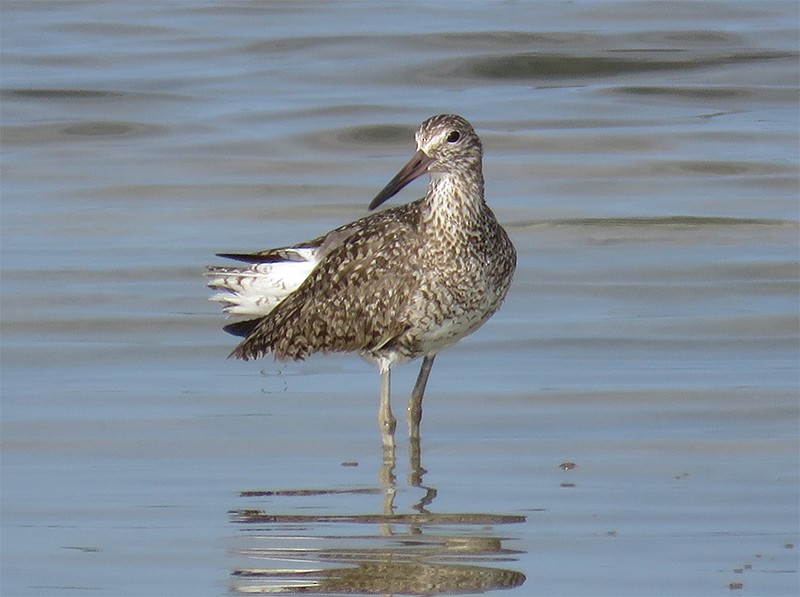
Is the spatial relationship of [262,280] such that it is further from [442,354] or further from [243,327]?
[442,354]

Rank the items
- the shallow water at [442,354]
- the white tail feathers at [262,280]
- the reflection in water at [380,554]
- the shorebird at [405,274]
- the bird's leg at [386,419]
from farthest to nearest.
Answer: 1. the white tail feathers at [262,280]
2. the shorebird at [405,274]
3. the bird's leg at [386,419]
4. the shallow water at [442,354]
5. the reflection in water at [380,554]

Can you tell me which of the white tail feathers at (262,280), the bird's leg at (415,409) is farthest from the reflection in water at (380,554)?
the white tail feathers at (262,280)

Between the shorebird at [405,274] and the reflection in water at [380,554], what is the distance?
1.22 m

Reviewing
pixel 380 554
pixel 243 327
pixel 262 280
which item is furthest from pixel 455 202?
pixel 380 554

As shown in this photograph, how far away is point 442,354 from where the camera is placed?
9930mm

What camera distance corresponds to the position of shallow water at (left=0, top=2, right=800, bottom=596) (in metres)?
6.45

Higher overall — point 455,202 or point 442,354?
point 455,202

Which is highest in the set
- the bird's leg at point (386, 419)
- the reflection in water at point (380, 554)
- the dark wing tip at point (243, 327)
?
the dark wing tip at point (243, 327)

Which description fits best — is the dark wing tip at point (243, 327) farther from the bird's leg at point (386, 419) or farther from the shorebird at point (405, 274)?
the bird's leg at point (386, 419)

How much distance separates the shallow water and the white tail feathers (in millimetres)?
530

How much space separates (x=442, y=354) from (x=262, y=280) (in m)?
Result: 1.57

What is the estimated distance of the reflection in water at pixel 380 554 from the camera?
5.93m

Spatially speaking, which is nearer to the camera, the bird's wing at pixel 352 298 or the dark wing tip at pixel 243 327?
the bird's wing at pixel 352 298

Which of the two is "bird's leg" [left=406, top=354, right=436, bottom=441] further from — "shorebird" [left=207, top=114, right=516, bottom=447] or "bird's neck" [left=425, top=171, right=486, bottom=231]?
"bird's neck" [left=425, top=171, right=486, bottom=231]
